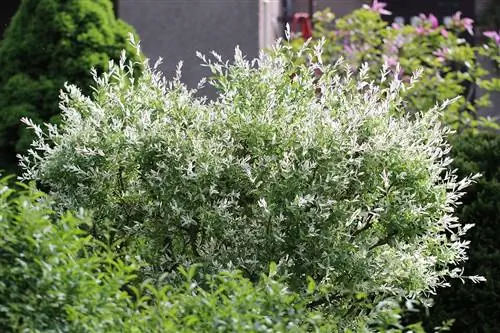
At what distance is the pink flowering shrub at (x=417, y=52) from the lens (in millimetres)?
10523

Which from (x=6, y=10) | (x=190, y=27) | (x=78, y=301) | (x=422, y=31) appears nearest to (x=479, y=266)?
(x=78, y=301)

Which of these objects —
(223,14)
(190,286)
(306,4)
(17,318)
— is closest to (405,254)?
(190,286)

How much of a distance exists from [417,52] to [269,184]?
591 cm

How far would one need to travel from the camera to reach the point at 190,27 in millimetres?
11195

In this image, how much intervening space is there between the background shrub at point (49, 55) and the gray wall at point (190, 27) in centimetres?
243

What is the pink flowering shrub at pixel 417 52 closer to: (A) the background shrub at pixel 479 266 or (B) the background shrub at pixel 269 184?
(A) the background shrub at pixel 479 266

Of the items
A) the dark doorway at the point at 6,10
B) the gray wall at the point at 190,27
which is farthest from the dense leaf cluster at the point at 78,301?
the dark doorway at the point at 6,10

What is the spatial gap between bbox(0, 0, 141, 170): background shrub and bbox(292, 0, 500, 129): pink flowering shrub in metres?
2.65

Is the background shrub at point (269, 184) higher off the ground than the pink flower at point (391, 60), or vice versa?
the pink flower at point (391, 60)

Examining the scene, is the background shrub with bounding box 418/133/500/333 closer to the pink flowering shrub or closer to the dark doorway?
the pink flowering shrub

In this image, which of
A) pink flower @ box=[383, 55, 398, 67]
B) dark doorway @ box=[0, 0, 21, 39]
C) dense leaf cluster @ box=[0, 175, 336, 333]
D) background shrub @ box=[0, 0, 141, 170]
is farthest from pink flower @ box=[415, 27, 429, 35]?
dense leaf cluster @ box=[0, 175, 336, 333]

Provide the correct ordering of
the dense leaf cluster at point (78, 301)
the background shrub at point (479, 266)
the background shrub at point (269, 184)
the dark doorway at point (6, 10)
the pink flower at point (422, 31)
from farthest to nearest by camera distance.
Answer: the dark doorway at point (6, 10) < the pink flower at point (422, 31) < the background shrub at point (479, 266) < the background shrub at point (269, 184) < the dense leaf cluster at point (78, 301)

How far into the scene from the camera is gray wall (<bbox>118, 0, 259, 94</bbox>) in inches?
436

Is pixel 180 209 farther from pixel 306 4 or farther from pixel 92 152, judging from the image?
pixel 306 4
